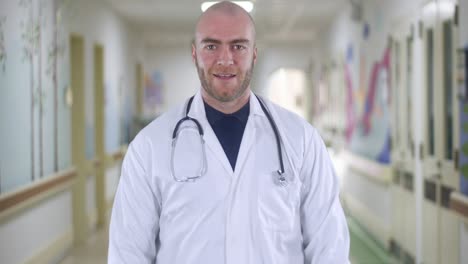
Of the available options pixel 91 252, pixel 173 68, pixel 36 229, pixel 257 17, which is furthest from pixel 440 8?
pixel 173 68

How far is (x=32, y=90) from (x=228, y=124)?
12.6 ft

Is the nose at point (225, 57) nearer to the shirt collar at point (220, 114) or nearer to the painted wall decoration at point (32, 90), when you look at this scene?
the shirt collar at point (220, 114)

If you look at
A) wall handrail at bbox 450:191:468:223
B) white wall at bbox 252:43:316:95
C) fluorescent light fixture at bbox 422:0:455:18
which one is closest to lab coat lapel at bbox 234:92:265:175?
wall handrail at bbox 450:191:468:223

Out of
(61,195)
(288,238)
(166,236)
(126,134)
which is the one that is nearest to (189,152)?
(166,236)

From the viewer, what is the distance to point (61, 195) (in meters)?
6.40

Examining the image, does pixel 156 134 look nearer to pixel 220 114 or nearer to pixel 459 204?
pixel 220 114

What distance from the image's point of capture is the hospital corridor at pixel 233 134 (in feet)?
5.75

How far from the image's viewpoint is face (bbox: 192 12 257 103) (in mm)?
1728

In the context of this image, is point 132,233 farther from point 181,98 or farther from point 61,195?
point 181,98

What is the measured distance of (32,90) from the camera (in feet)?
17.5

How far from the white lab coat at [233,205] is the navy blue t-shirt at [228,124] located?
0.03 meters

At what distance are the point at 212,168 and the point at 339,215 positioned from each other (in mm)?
374

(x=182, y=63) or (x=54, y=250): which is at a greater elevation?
(x=182, y=63)

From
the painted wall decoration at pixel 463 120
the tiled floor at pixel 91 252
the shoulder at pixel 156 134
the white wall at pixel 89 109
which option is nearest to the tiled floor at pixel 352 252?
the tiled floor at pixel 91 252
